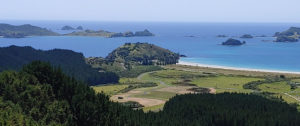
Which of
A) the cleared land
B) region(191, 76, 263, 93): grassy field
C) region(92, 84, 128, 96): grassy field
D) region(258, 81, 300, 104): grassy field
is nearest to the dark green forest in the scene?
the cleared land

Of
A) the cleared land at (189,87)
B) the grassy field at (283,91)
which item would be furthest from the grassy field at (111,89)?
the grassy field at (283,91)

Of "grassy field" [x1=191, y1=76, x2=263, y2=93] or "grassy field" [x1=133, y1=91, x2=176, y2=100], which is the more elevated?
"grassy field" [x1=191, y1=76, x2=263, y2=93]

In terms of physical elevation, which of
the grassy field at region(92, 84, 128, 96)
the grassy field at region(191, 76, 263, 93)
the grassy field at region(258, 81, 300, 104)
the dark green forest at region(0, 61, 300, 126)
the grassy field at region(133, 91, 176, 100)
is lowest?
the grassy field at region(92, 84, 128, 96)

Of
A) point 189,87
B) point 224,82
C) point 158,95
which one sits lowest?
point 158,95

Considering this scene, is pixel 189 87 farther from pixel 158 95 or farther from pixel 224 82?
pixel 158 95

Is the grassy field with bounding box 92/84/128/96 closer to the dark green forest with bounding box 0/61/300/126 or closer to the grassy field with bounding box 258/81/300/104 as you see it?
the dark green forest with bounding box 0/61/300/126

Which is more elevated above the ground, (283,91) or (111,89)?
(283,91)

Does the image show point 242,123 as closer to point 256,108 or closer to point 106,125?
point 256,108

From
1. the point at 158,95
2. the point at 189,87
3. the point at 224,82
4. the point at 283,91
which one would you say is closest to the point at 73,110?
the point at 158,95
